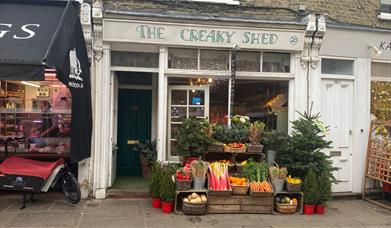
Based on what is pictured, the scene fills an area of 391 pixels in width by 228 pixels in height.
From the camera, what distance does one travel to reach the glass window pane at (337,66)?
886 cm

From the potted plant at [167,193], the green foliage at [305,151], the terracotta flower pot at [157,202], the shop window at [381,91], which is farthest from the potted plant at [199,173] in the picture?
the shop window at [381,91]

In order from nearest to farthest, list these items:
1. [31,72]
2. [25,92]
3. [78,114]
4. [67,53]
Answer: [31,72] → [67,53] → [78,114] → [25,92]

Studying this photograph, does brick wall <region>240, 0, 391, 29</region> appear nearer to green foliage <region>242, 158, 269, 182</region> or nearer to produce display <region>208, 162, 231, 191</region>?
green foliage <region>242, 158, 269, 182</region>

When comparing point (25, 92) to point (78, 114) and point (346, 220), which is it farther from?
point (346, 220)

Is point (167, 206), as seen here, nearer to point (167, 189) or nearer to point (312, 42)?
point (167, 189)

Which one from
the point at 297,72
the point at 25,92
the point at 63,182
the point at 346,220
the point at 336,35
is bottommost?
the point at 346,220

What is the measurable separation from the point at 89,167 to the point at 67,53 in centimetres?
243

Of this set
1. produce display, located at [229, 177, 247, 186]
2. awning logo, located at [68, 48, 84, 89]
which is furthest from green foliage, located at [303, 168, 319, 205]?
awning logo, located at [68, 48, 84, 89]

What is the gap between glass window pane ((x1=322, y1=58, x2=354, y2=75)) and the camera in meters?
8.86

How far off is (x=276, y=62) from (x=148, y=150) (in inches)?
139

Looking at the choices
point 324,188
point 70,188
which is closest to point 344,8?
point 324,188

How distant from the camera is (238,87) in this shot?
865 cm

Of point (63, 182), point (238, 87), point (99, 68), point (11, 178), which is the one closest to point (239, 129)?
point (238, 87)

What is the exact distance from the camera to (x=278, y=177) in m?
7.37
